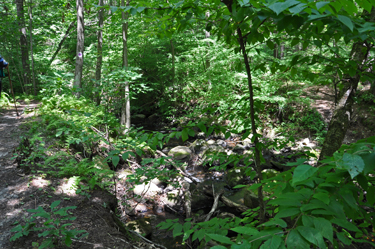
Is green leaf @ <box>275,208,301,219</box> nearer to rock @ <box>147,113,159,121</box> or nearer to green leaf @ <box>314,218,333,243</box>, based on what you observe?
green leaf @ <box>314,218,333,243</box>

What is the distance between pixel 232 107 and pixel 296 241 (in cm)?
203

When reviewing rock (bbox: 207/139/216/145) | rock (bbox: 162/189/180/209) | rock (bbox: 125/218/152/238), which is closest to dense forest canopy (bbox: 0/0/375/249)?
rock (bbox: 207/139/216/145)

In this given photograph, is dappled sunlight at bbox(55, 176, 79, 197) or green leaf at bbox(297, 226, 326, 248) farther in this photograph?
dappled sunlight at bbox(55, 176, 79, 197)

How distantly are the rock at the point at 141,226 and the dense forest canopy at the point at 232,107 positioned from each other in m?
0.93

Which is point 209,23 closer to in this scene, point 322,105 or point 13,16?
point 322,105

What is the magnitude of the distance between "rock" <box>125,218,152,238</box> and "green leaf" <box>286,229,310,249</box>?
4561 mm

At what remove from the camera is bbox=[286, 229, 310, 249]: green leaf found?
67 cm

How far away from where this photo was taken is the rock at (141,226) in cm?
469

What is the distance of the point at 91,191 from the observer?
4.20 m

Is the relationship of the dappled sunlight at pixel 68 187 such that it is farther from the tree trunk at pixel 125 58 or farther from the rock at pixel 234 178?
the rock at pixel 234 178

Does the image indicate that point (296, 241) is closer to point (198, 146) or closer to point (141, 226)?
point (141, 226)

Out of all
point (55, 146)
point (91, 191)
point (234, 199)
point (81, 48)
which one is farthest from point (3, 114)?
point (234, 199)

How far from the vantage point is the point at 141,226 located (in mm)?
4918

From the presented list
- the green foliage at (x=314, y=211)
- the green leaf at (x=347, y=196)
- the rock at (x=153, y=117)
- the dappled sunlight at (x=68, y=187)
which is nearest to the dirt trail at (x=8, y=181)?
the dappled sunlight at (x=68, y=187)
